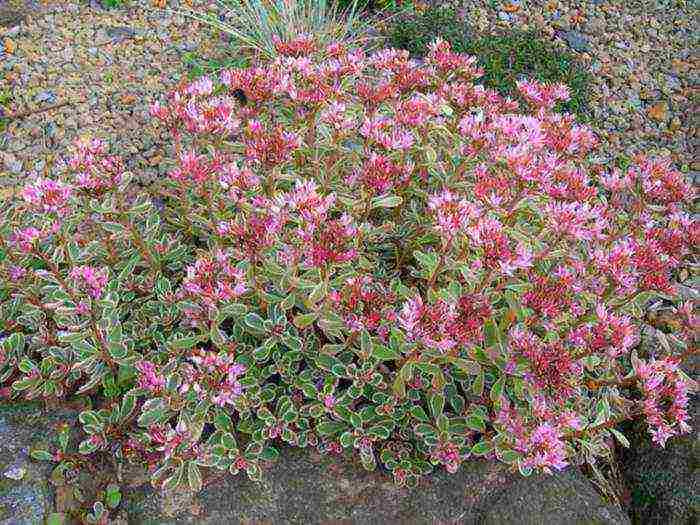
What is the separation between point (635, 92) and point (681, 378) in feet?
9.00

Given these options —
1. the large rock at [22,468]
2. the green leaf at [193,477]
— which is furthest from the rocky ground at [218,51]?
the green leaf at [193,477]

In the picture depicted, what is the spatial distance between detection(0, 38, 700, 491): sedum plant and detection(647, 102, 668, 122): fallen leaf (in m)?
1.93

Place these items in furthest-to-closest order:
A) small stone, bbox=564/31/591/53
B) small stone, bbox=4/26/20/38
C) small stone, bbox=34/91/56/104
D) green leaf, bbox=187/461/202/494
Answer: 1. small stone, bbox=564/31/591/53
2. small stone, bbox=4/26/20/38
3. small stone, bbox=34/91/56/104
4. green leaf, bbox=187/461/202/494

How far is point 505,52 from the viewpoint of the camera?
4.02 meters

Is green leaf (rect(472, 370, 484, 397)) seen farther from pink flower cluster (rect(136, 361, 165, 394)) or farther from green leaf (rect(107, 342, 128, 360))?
green leaf (rect(107, 342, 128, 360))

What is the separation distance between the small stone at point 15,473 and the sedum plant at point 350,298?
0.65ft

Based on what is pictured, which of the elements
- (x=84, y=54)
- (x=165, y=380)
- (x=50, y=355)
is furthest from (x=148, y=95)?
(x=165, y=380)

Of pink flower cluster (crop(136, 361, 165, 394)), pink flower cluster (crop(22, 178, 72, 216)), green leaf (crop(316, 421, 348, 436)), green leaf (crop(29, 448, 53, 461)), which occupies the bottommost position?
green leaf (crop(29, 448, 53, 461))

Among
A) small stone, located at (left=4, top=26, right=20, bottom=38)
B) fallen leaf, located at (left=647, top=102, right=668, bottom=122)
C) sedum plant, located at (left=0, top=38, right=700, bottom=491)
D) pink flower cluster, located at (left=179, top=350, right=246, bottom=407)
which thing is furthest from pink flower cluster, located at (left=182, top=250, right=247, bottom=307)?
fallen leaf, located at (left=647, top=102, right=668, bottom=122)

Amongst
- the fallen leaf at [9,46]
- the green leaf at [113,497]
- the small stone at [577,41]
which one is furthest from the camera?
the small stone at [577,41]

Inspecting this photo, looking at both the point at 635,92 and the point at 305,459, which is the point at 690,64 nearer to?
the point at 635,92

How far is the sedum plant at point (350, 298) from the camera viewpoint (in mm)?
1772

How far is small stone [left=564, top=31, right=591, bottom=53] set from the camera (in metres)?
4.42

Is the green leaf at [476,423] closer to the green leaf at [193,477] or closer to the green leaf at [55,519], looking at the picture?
the green leaf at [193,477]
